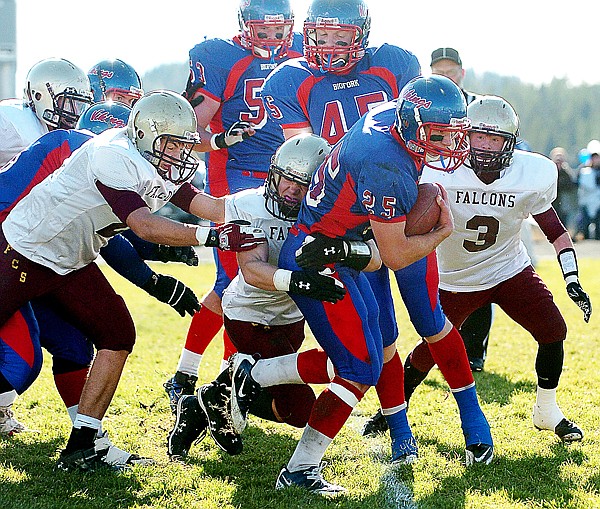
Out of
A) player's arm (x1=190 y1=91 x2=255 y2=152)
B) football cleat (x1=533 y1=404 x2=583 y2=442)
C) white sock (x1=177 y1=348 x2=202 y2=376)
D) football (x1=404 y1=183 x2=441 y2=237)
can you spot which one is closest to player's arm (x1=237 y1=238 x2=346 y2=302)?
football (x1=404 y1=183 x2=441 y2=237)

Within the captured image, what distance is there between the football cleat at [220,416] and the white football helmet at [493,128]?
1.58m

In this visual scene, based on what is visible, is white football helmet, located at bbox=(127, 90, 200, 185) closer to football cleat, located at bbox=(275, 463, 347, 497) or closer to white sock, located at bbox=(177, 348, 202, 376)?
football cleat, located at bbox=(275, 463, 347, 497)

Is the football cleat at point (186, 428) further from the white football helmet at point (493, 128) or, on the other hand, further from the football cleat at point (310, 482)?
the white football helmet at point (493, 128)

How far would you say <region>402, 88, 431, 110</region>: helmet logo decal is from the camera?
11.7 feet

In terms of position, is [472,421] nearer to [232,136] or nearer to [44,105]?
[232,136]

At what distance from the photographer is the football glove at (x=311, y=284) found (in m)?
3.55

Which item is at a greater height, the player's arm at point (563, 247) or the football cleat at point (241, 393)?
the player's arm at point (563, 247)

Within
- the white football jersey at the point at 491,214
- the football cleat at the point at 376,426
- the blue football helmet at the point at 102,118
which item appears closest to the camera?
the blue football helmet at the point at 102,118

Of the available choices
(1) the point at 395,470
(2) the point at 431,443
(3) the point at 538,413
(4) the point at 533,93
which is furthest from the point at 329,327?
(4) the point at 533,93

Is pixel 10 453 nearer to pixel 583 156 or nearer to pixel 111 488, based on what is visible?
pixel 111 488

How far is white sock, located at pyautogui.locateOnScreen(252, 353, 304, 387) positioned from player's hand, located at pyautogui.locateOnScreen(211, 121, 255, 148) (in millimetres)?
1398

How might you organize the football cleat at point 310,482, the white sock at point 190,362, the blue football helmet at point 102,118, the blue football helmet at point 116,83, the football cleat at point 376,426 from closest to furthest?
the football cleat at point 310,482 → the blue football helmet at point 102,118 → the football cleat at point 376,426 → the white sock at point 190,362 → the blue football helmet at point 116,83

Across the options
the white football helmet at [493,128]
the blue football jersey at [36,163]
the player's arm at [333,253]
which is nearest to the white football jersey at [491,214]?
the white football helmet at [493,128]

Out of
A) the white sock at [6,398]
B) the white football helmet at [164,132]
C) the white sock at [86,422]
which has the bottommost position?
the white sock at [6,398]
